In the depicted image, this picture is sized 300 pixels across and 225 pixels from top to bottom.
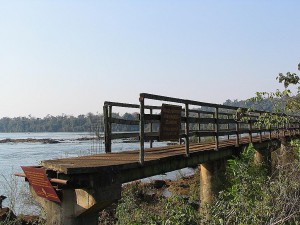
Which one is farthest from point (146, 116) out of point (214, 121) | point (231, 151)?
point (231, 151)

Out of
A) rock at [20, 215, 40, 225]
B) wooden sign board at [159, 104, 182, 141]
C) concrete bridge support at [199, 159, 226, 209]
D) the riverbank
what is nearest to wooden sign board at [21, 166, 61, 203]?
the riverbank

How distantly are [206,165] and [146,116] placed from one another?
17.3 ft

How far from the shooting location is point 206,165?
12094mm

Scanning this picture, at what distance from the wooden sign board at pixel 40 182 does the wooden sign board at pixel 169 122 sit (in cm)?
288

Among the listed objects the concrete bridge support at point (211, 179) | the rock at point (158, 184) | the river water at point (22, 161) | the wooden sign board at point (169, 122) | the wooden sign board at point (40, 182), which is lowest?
the rock at point (158, 184)

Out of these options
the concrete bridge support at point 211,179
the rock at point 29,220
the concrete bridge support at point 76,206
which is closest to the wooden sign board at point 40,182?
the concrete bridge support at point 76,206

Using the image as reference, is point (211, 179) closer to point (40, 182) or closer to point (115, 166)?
point (115, 166)

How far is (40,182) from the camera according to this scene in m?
6.04

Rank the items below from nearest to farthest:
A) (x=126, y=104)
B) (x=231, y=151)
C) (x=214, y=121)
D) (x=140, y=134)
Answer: (x=140, y=134) < (x=126, y=104) < (x=214, y=121) < (x=231, y=151)

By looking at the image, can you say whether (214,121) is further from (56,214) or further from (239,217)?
(56,214)

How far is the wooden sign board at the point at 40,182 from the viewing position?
584cm

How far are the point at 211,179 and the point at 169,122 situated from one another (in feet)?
14.7

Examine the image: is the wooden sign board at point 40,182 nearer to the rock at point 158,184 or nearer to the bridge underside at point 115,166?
the bridge underside at point 115,166

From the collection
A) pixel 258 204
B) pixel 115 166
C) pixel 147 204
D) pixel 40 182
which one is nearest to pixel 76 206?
pixel 40 182
